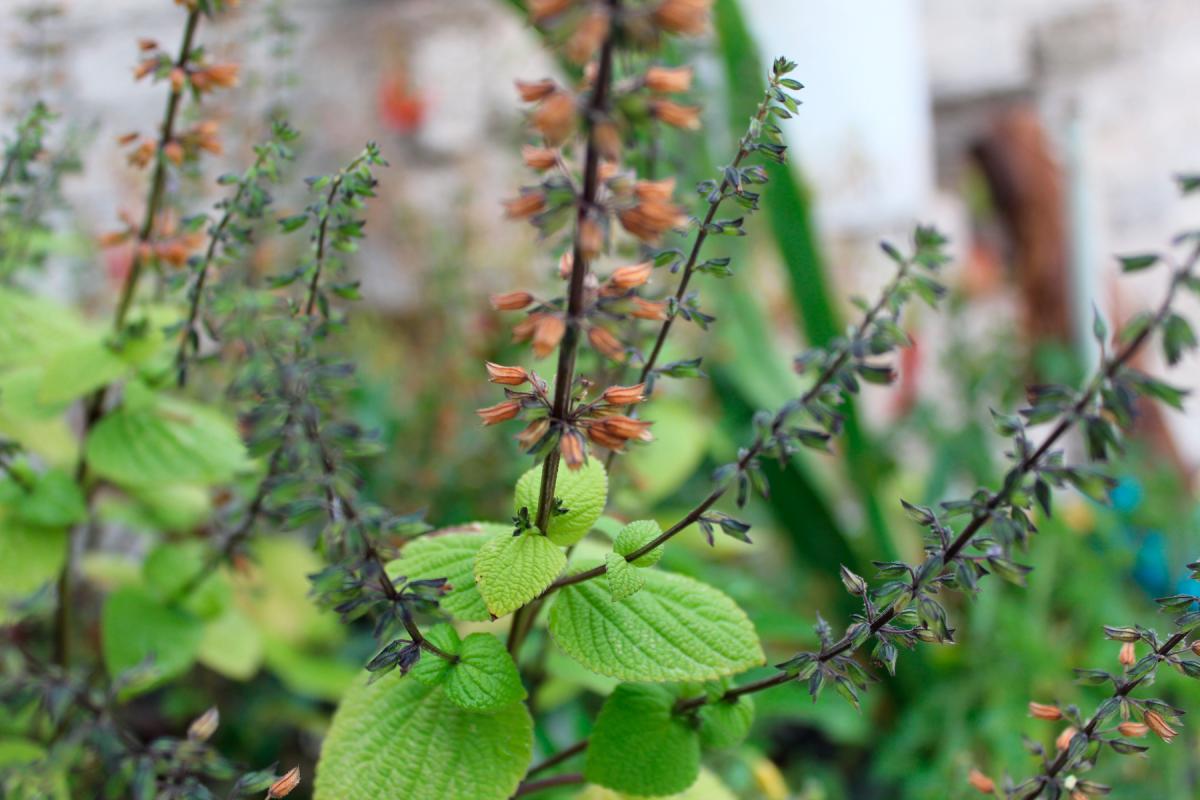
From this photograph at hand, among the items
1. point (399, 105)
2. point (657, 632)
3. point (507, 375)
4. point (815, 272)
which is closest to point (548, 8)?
point (507, 375)

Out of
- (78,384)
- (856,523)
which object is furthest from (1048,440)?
(856,523)

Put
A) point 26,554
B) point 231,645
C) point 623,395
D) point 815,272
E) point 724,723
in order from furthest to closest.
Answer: point 815,272, point 231,645, point 26,554, point 724,723, point 623,395

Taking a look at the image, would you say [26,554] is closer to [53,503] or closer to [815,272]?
[53,503]

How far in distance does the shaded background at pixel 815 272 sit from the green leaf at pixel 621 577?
240 millimetres

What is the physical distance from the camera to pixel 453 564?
1.56ft

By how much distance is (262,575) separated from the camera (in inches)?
38.7

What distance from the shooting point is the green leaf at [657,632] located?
0.42 metres

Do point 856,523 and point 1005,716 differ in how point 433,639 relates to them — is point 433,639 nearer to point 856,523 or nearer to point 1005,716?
point 1005,716

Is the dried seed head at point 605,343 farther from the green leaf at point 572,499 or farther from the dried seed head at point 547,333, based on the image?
the green leaf at point 572,499

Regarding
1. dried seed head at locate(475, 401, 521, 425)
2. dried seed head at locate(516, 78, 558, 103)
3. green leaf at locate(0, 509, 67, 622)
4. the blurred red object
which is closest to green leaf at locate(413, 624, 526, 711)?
dried seed head at locate(475, 401, 521, 425)

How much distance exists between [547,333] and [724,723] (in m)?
0.25

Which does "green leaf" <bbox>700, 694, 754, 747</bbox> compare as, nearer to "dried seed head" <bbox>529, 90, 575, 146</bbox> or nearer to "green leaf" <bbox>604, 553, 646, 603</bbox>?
"green leaf" <bbox>604, 553, 646, 603</bbox>

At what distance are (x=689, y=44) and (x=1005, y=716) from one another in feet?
2.55

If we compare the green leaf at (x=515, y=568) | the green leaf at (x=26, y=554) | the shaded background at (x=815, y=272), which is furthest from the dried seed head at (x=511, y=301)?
the green leaf at (x=26, y=554)
